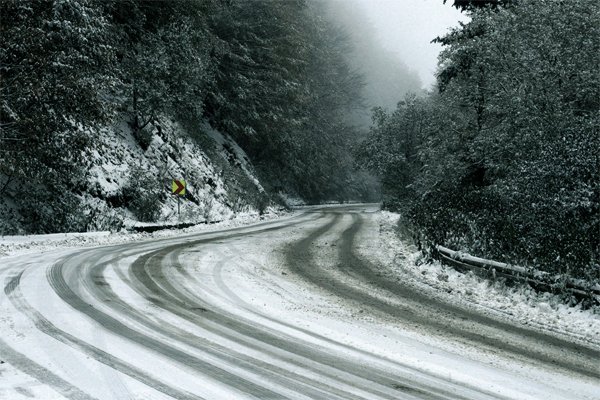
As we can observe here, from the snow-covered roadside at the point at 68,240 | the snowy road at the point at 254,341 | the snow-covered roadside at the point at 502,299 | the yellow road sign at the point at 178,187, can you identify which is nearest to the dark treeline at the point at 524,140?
the snow-covered roadside at the point at 502,299

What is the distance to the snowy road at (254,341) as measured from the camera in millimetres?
4074

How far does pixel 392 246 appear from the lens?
15.6 m

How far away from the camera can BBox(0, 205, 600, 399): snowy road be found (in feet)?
13.4

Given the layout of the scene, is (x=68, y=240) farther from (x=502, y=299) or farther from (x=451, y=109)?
(x=451, y=109)

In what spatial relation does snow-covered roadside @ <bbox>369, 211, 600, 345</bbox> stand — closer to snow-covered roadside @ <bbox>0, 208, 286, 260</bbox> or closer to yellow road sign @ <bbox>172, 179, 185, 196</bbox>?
snow-covered roadside @ <bbox>0, 208, 286, 260</bbox>

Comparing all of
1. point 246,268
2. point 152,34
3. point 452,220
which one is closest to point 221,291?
point 246,268

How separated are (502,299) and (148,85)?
18357 millimetres

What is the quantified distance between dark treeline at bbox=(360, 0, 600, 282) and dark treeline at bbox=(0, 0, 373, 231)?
1150 cm

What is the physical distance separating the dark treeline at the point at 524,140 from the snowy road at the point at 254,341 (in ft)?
11.4

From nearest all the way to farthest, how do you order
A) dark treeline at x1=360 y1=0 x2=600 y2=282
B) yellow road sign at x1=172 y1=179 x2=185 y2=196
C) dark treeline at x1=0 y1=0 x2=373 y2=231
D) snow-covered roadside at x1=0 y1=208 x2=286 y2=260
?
1. dark treeline at x1=360 y1=0 x2=600 y2=282
2. snow-covered roadside at x1=0 y1=208 x2=286 y2=260
3. dark treeline at x1=0 y1=0 x2=373 y2=231
4. yellow road sign at x1=172 y1=179 x2=185 y2=196

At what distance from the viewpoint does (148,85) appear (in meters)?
22.0

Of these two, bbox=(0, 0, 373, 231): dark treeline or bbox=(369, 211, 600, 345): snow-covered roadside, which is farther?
bbox=(0, 0, 373, 231): dark treeline

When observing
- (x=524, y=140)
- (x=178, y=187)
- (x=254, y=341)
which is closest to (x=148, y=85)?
(x=178, y=187)

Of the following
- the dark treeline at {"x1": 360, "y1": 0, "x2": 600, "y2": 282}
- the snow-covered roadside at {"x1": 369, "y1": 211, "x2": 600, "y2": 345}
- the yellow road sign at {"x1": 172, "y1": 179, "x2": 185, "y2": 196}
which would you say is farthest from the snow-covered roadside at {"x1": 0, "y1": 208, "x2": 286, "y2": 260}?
the dark treeline at {"x1": 360, "y1": 0, "x2": 600, "y2": 282}
